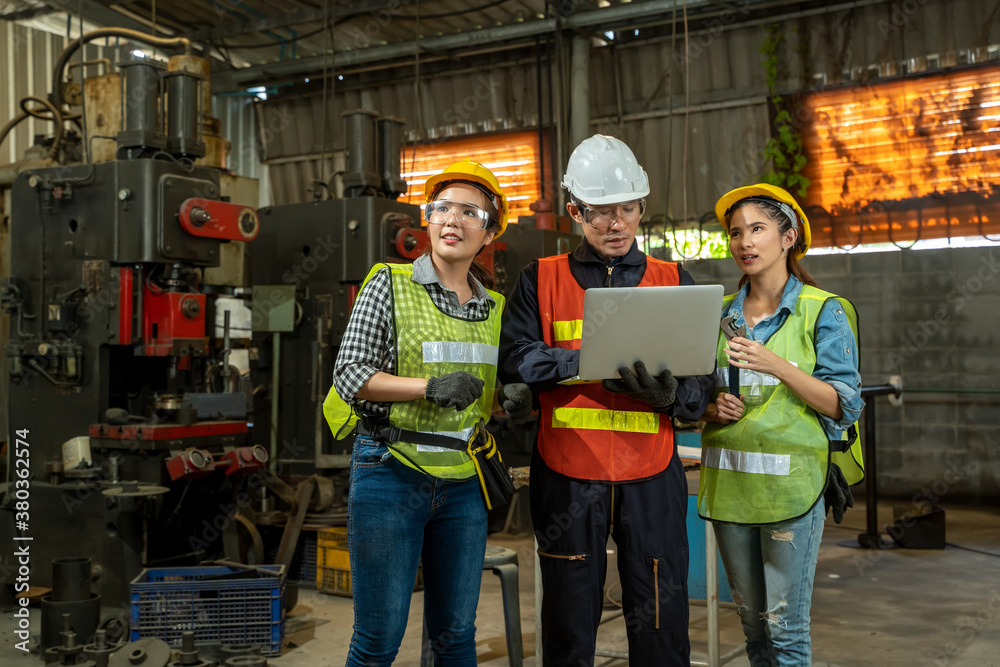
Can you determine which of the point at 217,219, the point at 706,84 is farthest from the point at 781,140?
the point at 217,219

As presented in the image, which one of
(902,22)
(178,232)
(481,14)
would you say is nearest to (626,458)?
(178,232)

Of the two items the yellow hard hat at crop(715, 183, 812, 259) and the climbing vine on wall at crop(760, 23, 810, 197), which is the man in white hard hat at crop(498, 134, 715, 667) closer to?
the yellow hard hat at crop(715, 183, 812, 259)

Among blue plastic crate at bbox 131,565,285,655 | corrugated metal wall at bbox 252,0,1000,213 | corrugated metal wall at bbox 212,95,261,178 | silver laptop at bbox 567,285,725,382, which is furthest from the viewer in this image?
corrugated metal wall at bbox 212,95,261,178

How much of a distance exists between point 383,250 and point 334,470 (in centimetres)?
119

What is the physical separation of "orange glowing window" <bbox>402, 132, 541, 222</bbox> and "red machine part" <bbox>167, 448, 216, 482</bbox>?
379cm

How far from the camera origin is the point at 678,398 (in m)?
1.91

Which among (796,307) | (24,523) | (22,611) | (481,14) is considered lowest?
(22,611)

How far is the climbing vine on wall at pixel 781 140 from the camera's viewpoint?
642 centimetres

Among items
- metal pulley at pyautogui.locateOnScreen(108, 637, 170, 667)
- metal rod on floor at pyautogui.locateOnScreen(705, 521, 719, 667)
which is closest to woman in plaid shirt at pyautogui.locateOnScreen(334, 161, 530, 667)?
metal rod on floor at pyautogui.locateOnScreen(705, 521, 719, 667)

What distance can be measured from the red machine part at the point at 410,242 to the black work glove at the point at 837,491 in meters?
2.84

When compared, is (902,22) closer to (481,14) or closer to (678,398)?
(481,14)

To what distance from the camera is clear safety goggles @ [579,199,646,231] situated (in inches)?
77.5

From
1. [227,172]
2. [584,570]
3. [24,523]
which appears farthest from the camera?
[227,172]

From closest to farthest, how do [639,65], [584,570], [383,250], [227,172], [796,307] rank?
[584,570], [796,307], [383,250], [227,172], [639,65]
